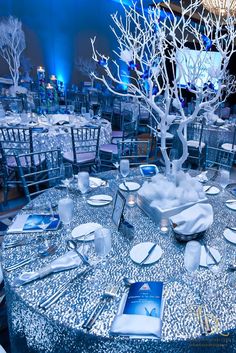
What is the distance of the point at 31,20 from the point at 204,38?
8147 millimetres

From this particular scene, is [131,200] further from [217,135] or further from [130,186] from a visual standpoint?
[217,135]

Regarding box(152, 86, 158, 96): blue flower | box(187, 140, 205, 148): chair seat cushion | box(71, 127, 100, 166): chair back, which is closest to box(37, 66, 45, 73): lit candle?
box(71, 127, 100, 166): chair back

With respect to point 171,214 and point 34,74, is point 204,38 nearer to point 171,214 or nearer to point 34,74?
point 171,214

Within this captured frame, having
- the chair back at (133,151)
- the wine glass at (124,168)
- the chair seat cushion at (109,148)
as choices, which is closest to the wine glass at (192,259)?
the wine glass at (124,168)

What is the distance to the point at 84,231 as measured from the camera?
1258mm

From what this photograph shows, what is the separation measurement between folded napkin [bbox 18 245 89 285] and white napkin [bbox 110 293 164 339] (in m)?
0.30

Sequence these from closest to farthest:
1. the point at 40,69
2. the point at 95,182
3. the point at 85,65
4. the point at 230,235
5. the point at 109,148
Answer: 1. the point at 230,235
2. the point at 95,182
3. the point at 109,148
4. the point at 40,69
5. the point at 85,65

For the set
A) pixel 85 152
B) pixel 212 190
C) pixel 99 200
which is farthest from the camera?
pixel 85 152

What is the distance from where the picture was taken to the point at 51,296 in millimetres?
892

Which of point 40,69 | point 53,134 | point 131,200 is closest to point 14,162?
point 53,134

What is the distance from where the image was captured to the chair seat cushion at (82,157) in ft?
10.6

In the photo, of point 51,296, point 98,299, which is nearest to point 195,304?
point 98,299

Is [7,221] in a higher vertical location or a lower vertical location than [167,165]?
lower

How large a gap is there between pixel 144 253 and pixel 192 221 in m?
0.27
